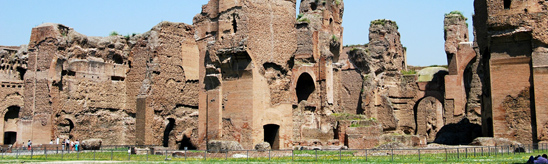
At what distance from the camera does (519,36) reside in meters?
26.5

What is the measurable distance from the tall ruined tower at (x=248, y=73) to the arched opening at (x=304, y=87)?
665cm

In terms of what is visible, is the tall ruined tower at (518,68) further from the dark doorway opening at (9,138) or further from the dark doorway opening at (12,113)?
the dark doorway opening at (9,138)

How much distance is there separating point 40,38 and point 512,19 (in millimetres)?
23557

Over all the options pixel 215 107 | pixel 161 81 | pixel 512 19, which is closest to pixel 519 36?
pixel 512 19

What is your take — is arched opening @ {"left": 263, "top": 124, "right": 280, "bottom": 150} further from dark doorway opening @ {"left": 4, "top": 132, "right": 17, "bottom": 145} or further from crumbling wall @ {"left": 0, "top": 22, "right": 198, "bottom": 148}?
dark doorway opening @ {"left": 4, "top": 132, "right": 17, "bottom": 145}

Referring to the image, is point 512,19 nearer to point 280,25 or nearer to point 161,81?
point 280,25

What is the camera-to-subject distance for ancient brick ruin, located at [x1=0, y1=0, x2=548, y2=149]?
2608 centimetres

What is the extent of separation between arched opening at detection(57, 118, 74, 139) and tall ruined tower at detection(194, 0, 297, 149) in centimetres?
962

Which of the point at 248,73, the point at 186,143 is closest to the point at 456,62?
the point at 186,143

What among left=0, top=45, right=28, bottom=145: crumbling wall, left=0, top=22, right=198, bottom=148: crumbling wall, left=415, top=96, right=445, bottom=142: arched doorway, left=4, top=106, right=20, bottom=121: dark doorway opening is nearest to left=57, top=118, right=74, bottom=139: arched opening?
left=0, top=22, right=198, bottom=148: crumbling wall

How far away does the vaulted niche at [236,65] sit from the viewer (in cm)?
2561

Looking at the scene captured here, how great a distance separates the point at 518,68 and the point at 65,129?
887 inches

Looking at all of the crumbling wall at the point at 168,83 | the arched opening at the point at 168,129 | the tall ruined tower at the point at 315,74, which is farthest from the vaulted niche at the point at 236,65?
the arched opening at the point at 168,129

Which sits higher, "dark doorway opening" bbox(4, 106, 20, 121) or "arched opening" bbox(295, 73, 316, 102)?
"arched opening" bbox(295, 73, 316, 102)
